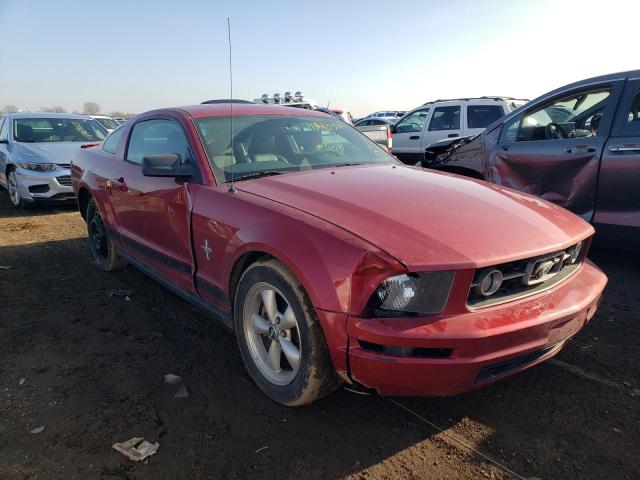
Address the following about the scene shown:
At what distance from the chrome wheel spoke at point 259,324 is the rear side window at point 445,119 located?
8.45 metres

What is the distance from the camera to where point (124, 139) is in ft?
13.7

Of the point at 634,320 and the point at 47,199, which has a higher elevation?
the point at 47,199

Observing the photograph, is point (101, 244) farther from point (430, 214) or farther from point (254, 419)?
point (430, 214)

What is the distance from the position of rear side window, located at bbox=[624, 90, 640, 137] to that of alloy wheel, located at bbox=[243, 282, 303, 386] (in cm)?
350

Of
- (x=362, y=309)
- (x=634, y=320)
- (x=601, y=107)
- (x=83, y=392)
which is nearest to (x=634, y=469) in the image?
(x=362, y=309)

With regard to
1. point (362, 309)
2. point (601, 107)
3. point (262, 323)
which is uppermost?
point (601, 107)

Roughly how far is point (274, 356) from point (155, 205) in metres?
1.57

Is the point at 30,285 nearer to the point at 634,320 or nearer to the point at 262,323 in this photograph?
the point at 262,323

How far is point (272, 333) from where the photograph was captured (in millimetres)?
2453

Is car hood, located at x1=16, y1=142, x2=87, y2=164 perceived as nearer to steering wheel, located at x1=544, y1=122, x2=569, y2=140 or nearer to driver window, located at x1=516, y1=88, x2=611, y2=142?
driver window, located at x1=516, y1=88, x2=611, y2=142

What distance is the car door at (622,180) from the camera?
391 cm

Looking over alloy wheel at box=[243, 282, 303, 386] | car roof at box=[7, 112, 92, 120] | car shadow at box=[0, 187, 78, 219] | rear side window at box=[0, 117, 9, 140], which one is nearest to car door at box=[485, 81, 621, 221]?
alloy wheel at box=[243, 282, 303, 386]

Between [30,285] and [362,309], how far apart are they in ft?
12.3

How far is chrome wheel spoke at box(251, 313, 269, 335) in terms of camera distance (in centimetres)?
250
